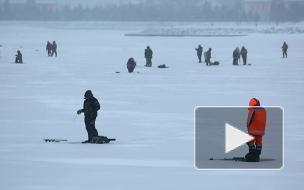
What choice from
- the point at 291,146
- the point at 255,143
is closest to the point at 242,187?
the point at 255,143

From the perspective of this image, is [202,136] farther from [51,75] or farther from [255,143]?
[51,75]

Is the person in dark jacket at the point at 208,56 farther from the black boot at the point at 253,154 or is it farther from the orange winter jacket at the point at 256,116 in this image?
the orange winter jacket at the point at 256,116

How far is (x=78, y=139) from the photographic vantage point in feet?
45.5

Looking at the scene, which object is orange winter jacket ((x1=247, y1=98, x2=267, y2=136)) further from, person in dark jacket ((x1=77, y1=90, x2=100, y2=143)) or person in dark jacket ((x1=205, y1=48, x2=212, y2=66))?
person in dark jacket ((x1=205, y1=48, x2=212, y2=66))

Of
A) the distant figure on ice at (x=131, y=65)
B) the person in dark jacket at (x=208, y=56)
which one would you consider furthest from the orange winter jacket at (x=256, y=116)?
the person in dark jacket at (x=208, y=56)

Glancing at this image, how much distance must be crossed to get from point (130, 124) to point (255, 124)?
6.36 metres

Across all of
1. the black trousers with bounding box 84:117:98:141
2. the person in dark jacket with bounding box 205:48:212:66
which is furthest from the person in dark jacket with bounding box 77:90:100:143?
the person in dark jacket with bounding box 205:48:212:66

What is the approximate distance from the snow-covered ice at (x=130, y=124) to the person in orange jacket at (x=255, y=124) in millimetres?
299

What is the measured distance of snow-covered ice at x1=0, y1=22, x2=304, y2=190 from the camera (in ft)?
32.8
